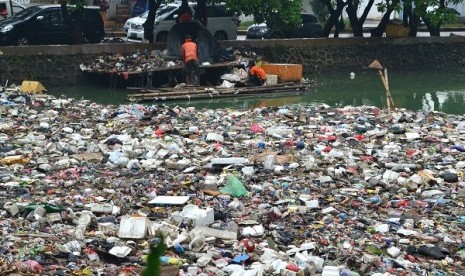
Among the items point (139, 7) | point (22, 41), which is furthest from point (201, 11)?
point (139, 7)

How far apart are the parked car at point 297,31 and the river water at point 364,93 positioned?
2557mm

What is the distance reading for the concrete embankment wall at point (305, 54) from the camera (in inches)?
737

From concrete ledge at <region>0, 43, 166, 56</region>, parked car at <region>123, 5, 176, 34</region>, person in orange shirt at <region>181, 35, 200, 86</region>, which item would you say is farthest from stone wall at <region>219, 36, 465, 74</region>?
person in orange shirt at <region>181, 35, 200, 86</region>

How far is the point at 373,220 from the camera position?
21.6ft

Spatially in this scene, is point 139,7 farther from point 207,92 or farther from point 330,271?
point 330,271

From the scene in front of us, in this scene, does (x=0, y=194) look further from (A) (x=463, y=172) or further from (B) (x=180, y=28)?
(B) (x=180, y=28)

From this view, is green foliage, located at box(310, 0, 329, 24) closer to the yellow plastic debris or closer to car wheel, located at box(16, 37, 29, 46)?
car wheel, located at box(16, 37, 29, 46)

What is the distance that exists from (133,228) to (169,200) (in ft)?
3.49

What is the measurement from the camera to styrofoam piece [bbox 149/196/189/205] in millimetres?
6770

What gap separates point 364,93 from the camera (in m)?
19.4

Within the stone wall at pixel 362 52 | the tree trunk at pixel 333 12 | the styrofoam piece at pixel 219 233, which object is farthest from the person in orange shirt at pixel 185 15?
the styrofoam piece at pixel 219 233

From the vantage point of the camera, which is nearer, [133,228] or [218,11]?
[133,228]

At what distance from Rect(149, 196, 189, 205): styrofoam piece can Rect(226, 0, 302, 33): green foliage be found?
44.3 ft

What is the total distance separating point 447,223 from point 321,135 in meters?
4.11
